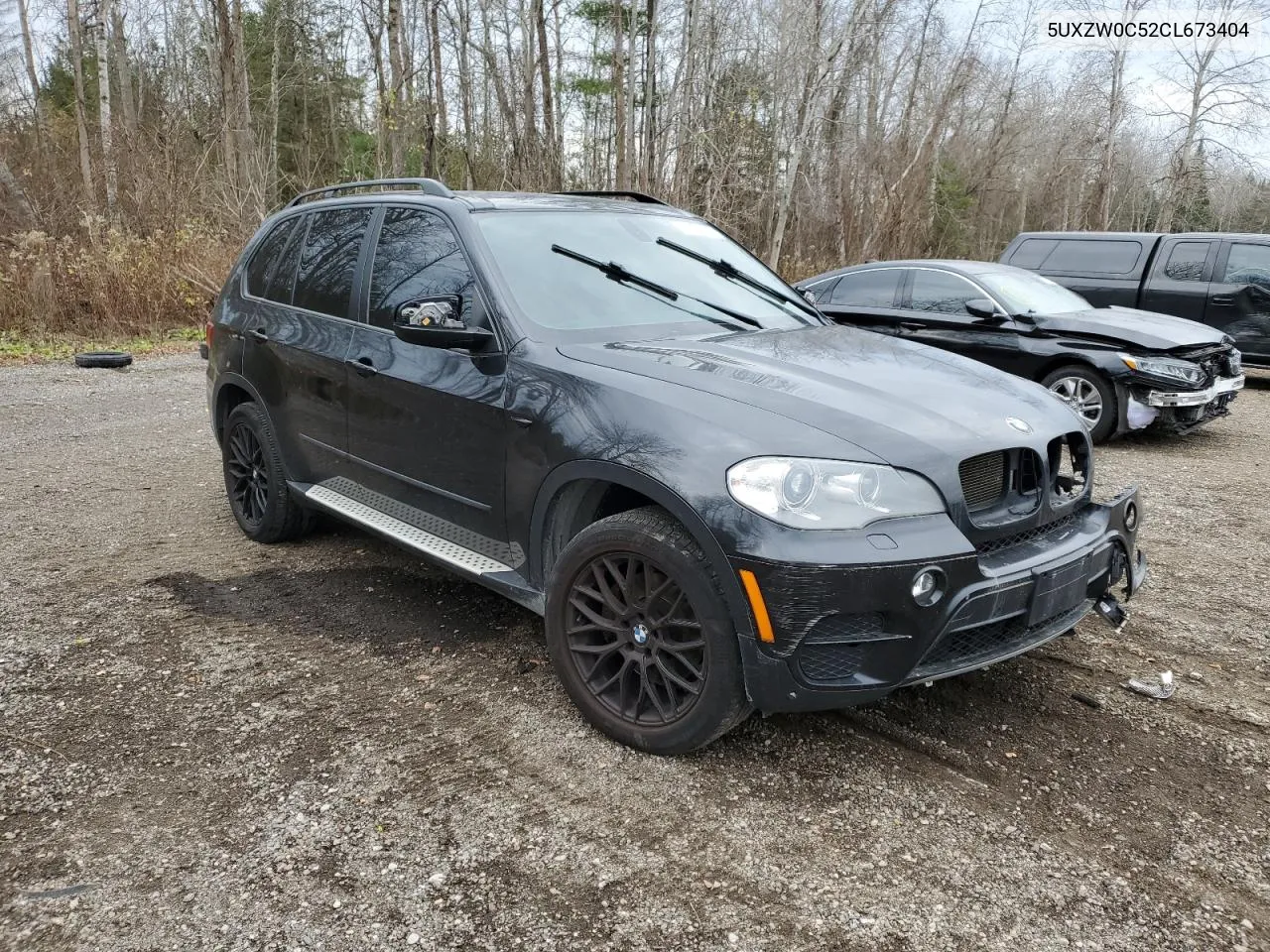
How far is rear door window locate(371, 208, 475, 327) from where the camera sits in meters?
3.69

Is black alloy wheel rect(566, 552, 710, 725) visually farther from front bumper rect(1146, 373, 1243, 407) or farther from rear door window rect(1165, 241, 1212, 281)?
rear door window rect(1165, 241, 1212, 281)

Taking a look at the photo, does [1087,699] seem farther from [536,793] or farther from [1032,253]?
[1032,253]

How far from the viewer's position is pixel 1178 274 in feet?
35.8

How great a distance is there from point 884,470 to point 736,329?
4.37 ft

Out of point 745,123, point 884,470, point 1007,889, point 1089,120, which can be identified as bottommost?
point 1007,889

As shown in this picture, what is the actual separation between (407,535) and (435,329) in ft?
2.89

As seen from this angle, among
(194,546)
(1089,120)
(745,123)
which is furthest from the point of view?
(1089,120)

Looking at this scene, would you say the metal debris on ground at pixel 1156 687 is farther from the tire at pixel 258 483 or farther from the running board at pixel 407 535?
the tire at pixel 258 483

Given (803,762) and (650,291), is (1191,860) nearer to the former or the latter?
(803,762)

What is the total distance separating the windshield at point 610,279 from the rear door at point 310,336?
883mm

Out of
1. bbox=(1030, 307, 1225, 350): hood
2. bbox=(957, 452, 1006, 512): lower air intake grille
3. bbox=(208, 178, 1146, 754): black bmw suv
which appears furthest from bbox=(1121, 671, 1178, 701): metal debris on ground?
bbox=(1030, 307, 1225, 350): hood

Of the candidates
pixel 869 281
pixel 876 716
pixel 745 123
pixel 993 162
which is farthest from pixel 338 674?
pixel 993 162

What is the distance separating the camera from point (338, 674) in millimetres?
3521

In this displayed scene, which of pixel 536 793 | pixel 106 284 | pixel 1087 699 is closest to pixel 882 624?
pixel 536 793
